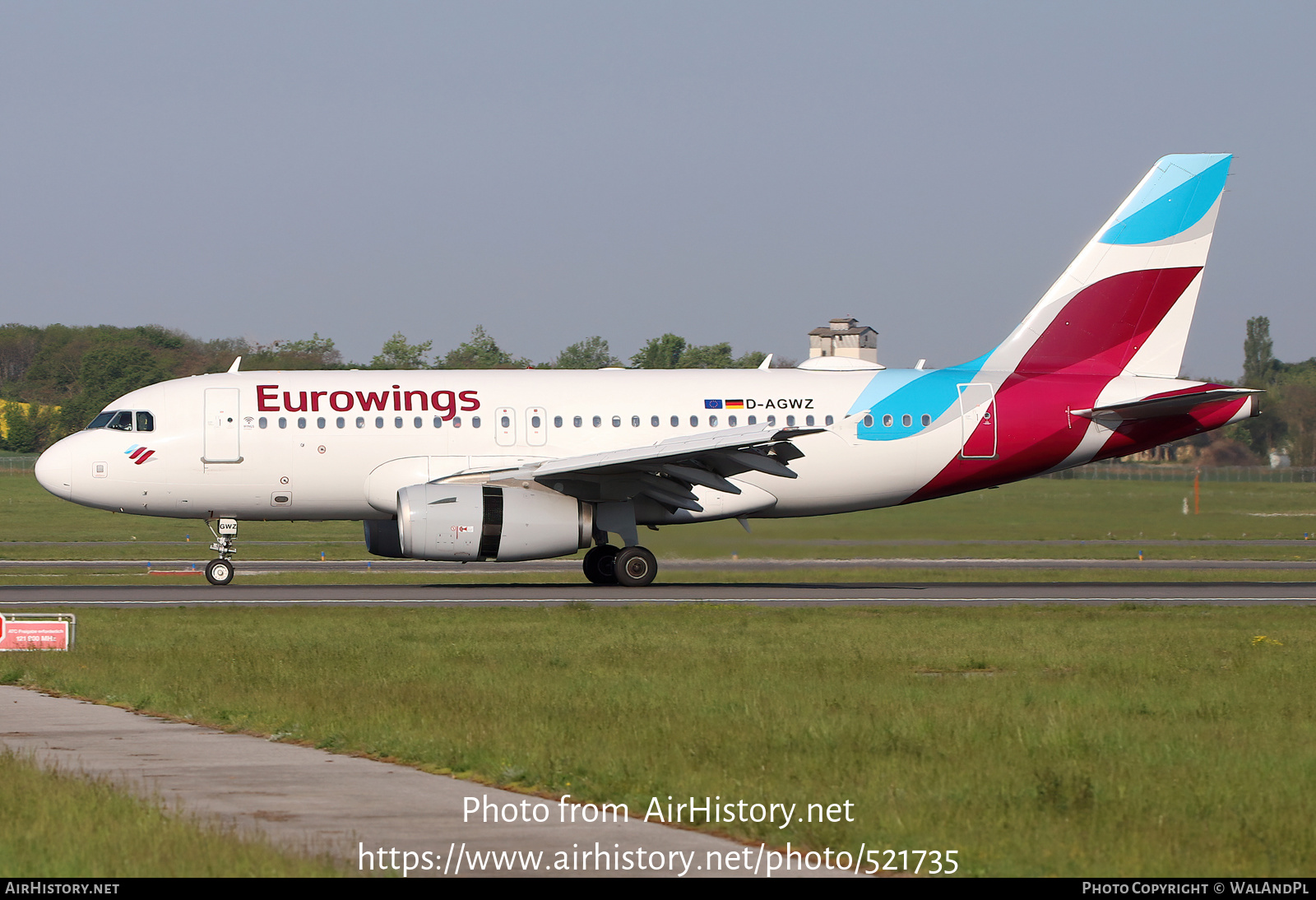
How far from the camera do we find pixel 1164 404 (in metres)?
28.5

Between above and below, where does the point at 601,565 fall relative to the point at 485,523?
below

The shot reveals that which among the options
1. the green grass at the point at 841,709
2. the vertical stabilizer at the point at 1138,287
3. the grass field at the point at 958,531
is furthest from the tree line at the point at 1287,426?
the green grass at the point at 841,709

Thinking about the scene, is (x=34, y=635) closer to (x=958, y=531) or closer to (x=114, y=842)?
(x=114, y=842)

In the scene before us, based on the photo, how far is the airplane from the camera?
92.8 feet

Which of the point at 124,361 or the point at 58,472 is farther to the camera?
the point at 124,361

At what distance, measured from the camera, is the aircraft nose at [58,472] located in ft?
93.6

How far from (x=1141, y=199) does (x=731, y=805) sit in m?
24.5

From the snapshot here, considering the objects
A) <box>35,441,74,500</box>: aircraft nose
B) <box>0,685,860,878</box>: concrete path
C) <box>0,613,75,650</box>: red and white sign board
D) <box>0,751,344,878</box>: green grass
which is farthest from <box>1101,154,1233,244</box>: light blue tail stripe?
<box>0,751,344,878</box>: green grass

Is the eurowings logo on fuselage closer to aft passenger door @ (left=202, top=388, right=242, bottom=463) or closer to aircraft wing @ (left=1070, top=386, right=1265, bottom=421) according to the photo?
aft passenger door @ (left=202, top=388, right=242, bottom=463)

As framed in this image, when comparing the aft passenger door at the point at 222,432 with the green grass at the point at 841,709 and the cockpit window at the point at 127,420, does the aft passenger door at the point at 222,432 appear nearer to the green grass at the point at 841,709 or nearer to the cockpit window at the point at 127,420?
the cockpit window at the point at 127,420

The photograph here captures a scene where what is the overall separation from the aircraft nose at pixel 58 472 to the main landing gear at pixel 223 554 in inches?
110

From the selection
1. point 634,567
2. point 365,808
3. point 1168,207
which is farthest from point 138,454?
point 1168,207

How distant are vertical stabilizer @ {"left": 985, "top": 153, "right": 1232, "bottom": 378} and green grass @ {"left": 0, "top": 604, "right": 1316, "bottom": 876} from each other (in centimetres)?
875

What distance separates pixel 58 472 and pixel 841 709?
2040cm
